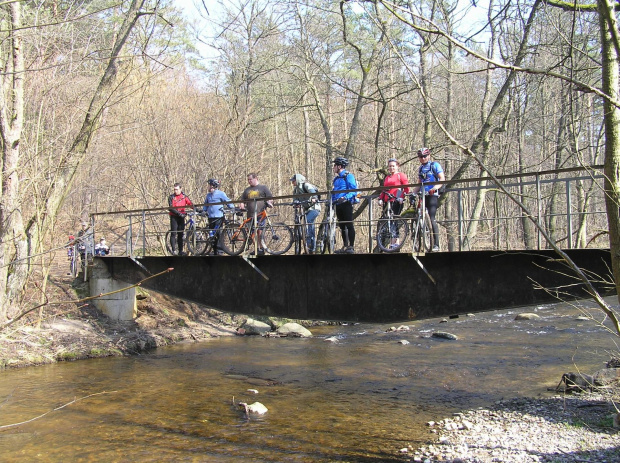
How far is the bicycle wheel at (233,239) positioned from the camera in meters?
13.5

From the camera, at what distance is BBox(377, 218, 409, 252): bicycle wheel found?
1074 centimetres

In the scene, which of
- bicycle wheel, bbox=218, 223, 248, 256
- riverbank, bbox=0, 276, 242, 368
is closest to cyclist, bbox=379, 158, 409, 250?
bicycle wheel, bbox=218, 223, 248, 256

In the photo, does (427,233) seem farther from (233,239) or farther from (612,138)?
(233,239)

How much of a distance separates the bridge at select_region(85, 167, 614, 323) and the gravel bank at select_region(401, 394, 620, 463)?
1.96 m

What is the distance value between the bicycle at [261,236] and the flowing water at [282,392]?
123 inches

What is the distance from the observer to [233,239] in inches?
539

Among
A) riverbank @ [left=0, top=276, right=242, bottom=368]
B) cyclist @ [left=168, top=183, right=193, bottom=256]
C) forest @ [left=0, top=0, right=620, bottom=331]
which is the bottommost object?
riverbank @ [left=0, top=276, right=242, bottom=368]

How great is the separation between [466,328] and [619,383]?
856 cm

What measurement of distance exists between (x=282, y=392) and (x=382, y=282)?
3.55 metres

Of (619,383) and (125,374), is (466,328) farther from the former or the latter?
(125,374)

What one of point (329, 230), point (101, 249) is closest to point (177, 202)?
point (329, 230)

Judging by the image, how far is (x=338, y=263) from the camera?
1128cm

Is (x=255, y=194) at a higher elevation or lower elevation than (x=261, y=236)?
higher

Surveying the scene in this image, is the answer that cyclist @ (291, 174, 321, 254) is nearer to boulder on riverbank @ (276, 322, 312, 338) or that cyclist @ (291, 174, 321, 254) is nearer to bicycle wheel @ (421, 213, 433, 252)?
bicycle wheel @ (421, 213, 433, 252)
